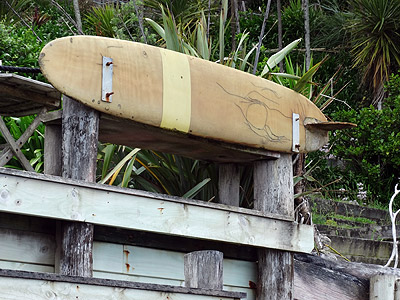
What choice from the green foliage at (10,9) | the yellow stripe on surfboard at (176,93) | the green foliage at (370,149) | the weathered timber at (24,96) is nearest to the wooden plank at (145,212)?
the yellow stripe on surfboard at (176,93)

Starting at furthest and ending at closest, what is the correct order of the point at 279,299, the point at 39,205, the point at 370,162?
1. the point at 370,162
2. the point at 279,299
3. the point at 39,205

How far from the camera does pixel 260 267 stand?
12.1 ft

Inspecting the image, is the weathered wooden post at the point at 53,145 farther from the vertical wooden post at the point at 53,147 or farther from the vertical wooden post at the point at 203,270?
the vertical wooden post at the point at 203,270

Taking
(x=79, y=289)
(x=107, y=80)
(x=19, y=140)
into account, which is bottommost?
(x=79, y=289)

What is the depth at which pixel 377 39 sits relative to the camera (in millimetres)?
10750

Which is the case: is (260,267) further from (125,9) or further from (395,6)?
(395,6)

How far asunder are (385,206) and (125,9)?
423 centimetres

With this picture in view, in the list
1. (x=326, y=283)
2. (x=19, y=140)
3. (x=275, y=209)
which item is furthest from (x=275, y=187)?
(x=19, y=140)

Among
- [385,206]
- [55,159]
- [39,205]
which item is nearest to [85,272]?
[39,205]

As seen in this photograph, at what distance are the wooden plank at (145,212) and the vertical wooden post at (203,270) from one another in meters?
0.29

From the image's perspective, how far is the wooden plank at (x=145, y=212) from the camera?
2.75m

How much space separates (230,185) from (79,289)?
5.69ft

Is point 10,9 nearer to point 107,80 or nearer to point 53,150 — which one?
point 53,150

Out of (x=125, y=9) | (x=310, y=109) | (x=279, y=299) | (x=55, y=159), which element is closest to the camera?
(x=55, y=159)
